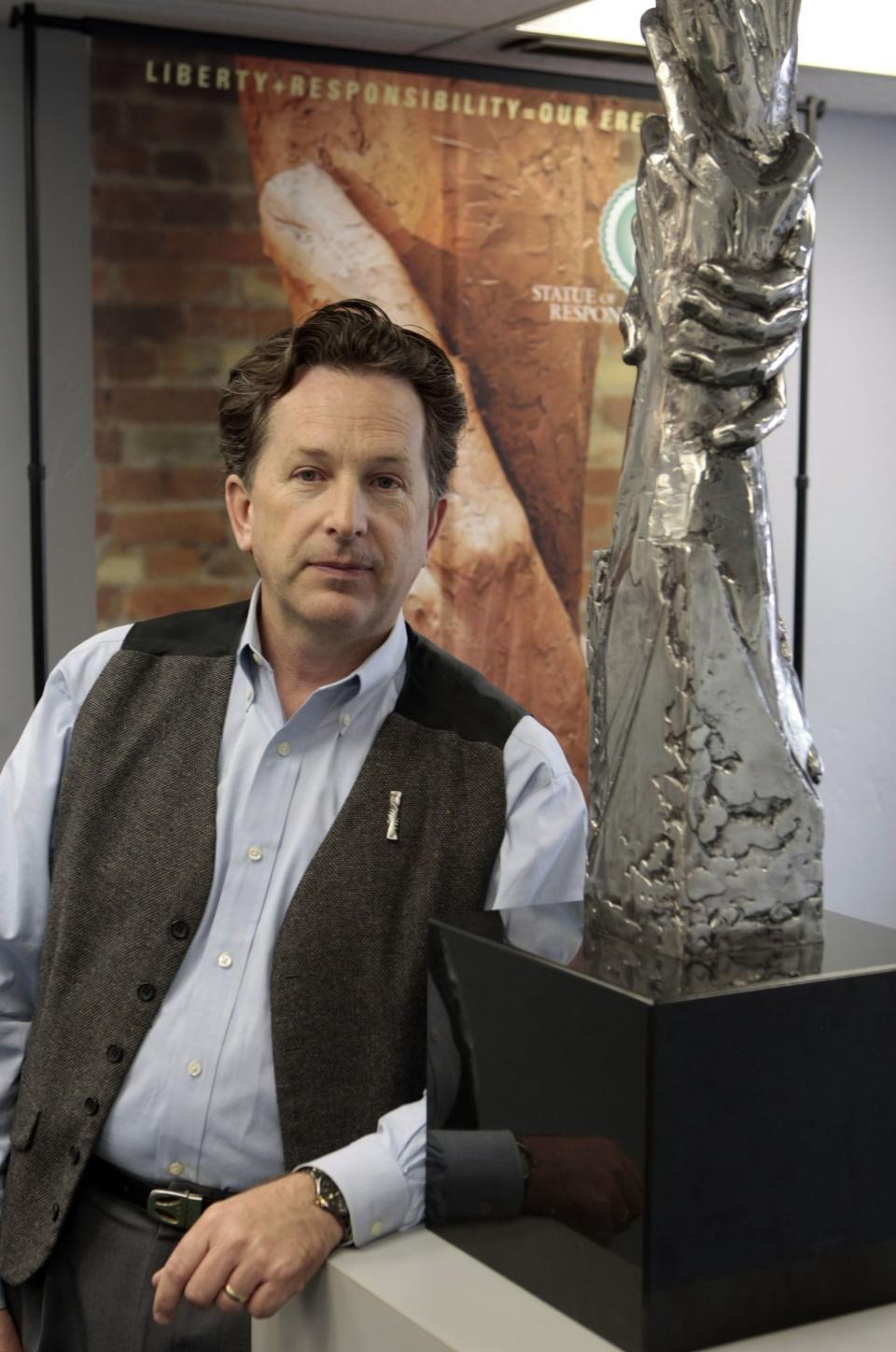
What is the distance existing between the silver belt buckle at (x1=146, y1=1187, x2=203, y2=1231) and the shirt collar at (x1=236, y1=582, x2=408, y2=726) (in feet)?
1.63

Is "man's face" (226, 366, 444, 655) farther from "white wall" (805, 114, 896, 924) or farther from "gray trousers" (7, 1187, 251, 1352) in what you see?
"white wall" (805, 114, 896, 924)

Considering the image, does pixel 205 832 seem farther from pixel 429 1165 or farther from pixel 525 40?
pixel 525 40

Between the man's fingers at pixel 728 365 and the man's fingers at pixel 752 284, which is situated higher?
the man's fingers at pixel 752 284

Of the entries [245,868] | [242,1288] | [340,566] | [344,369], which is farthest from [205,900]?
[344,369]

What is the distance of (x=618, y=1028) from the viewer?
1.06 metres

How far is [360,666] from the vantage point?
169 cm

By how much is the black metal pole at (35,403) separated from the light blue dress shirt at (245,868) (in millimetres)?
1090

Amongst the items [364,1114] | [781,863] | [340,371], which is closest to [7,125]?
[340,371]

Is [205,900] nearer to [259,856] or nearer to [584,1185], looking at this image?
[259,856]

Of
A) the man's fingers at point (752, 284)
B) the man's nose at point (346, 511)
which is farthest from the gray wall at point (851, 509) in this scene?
the man's fingers at point (752, 284)

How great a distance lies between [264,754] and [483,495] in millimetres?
1552

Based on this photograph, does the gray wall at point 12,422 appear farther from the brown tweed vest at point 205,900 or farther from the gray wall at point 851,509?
the gray wall at point 851,509

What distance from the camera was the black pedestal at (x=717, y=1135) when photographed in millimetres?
1042

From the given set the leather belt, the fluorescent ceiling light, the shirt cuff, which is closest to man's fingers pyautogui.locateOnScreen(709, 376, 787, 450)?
the shirt cuff
